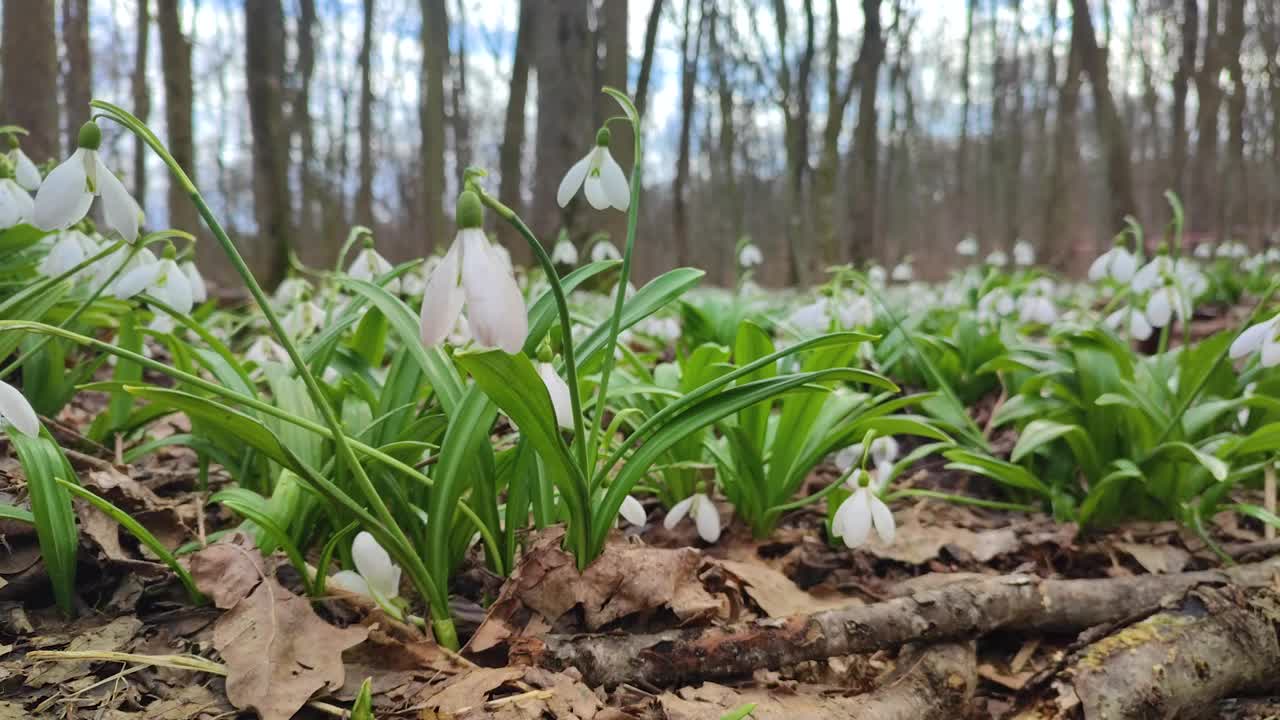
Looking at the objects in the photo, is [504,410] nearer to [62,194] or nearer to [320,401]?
[320,401]

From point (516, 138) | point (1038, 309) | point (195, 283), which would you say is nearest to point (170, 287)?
point (195, 283)

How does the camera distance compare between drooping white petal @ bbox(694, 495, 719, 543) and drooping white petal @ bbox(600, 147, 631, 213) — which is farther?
drooping white petal @ bbox(694, 495, 719, 543)

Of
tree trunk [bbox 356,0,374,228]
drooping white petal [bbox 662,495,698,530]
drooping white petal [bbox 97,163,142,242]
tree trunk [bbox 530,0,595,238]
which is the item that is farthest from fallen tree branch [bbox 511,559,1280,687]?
tree trunk [bbox 356,0,374,228]

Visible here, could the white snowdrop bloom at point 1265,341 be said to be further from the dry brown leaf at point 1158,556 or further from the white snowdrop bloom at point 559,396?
the white snowdrop bloom at point 559,396

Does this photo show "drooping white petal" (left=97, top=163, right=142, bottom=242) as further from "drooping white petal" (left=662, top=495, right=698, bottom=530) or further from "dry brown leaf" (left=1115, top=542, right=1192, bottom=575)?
"dry brown leaf" (left=1115, top=542, right=1192, bottom=575)

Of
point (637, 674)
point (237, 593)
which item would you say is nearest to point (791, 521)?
point (637, 674)
